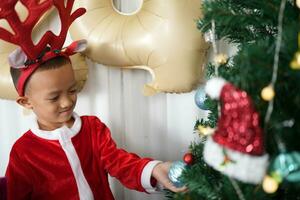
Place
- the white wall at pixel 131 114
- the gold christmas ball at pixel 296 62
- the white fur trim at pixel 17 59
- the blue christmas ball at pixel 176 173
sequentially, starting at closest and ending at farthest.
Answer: the gold christmas ball at pixel 296 62 < the blue christmas ball at pixel 176 173 < the white fur trim at pixel 17 59 < the white wall at pixel 131 114

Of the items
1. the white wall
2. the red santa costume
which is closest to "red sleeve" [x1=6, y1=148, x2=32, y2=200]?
the red santa costume

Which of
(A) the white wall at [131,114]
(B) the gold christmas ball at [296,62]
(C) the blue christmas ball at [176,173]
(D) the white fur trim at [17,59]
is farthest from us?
(A) the white wall at [131,114]

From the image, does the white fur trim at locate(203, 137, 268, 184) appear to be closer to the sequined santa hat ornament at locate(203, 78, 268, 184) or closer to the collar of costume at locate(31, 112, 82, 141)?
the sequined santa hat ornament at locate(203, 78, 268, 184)

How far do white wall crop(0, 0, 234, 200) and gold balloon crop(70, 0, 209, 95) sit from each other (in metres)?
0.12

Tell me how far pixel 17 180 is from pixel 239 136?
2.12ft

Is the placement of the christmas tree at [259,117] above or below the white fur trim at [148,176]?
above

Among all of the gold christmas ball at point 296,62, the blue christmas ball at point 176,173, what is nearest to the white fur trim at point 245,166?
the gold christmas ball at point 296,62

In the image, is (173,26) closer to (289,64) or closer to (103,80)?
(103,80)

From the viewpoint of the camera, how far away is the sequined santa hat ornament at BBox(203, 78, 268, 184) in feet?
1.61

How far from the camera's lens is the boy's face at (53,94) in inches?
35.5

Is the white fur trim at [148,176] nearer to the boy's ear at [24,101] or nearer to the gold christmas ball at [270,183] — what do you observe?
the boy's ear at [24,101]

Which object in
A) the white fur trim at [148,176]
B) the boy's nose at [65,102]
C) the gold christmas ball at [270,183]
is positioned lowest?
the white fur trim at [148,176]

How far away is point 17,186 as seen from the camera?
3.08 ft

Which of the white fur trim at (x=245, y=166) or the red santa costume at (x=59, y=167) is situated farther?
the red santa costume at (x=59, y=167)
